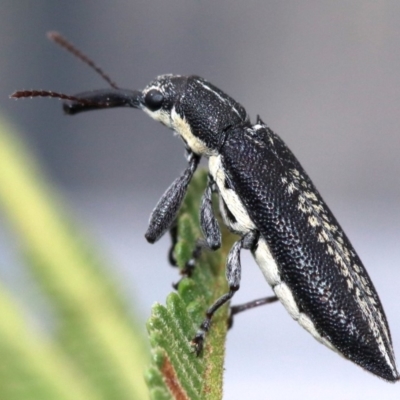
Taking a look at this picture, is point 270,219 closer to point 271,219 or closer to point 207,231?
point 271,219

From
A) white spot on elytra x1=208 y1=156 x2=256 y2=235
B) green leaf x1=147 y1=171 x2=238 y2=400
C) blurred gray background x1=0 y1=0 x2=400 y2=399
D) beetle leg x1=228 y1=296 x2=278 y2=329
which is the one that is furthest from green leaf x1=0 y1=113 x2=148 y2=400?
blurred gray background x1=0 y1=0 x2=400 y2=399

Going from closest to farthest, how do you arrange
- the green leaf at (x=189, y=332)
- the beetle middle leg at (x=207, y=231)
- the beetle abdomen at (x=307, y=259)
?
the green leaf at (x=189, y=332) < the beetle abdomen at (x=307, y=259) < the beetle middle leg at (x=207, y=231)

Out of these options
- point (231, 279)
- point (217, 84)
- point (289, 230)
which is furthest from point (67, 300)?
point (217, 84)

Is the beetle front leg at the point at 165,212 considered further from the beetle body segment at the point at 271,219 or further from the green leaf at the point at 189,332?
the green leaf at the point at 189,332

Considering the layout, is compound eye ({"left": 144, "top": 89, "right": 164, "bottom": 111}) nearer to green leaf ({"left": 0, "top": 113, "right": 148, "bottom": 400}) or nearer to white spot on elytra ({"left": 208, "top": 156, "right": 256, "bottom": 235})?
white spot on elytra ({"left": 208, "top": 156, "right": 256, "bottom": 235})

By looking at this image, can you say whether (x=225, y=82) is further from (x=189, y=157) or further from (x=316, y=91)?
(x=189, y=157)

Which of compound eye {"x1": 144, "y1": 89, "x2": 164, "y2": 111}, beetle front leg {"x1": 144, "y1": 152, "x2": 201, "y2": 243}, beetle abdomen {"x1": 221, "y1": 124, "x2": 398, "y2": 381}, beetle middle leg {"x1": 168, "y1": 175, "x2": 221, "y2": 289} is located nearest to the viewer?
beetle abdomen {"x1": 221, "y1": 124, "x2": 398, "y2": 381}

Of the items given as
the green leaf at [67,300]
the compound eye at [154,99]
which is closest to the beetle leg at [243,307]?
the green leaf at [67,300]
